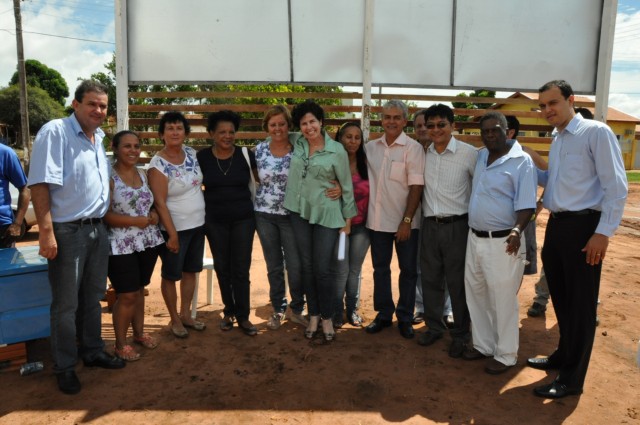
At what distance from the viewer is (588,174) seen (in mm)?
3100

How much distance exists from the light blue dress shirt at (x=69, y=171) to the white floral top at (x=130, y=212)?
18cm

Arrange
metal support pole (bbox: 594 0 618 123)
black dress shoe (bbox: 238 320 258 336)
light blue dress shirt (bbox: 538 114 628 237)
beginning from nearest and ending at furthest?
light blue dress shirt (bbox: 538 114 628 237) < black dress shoe (bbox: 238 320 258 336) < metal support pole (bbox: 594 0 618 123)

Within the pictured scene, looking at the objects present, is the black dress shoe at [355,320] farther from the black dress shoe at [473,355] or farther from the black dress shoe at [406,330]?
the black dress shoe at [473,355]

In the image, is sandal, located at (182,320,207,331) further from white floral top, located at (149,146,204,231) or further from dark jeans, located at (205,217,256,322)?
white floral top, located at (149,146,204,231)

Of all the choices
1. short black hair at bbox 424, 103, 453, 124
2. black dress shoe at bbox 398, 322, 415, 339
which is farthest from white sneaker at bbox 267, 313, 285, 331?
short black hair at bbox 424, 103, 453, 124

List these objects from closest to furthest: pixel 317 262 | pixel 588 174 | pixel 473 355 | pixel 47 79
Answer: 1. pixel 588 174
2. pixel 473 355
3. pixel 317 262
4. pixel 47 79

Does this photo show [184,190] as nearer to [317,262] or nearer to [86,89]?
[86,89]

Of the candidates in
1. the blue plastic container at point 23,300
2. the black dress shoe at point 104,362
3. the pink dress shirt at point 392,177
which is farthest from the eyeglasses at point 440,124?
the blue plastic container at point 23,300

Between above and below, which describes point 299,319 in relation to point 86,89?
below

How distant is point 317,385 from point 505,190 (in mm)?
1965

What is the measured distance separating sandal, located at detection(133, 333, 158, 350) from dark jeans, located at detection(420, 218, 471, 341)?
7.79 feet

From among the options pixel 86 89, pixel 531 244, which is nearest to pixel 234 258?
pixel 86 89

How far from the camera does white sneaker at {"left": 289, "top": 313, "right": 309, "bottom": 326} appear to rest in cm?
452

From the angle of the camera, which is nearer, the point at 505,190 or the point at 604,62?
the point at 505,190
